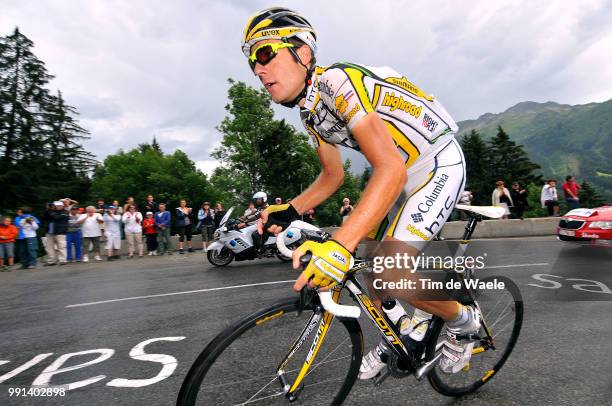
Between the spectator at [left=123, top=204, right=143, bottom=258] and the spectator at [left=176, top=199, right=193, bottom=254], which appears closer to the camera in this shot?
the spectator at [left=123, top=204, right=143, bottom=258]

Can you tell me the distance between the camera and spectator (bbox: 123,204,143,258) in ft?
40.1

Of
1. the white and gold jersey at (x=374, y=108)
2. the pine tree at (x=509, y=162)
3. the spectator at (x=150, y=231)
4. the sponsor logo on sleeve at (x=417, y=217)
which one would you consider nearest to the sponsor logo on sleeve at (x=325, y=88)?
the white and gold jersey at (x=374, y=108)

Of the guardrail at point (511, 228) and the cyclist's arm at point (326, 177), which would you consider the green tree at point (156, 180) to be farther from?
the cyclist's arm at point (326, 177)

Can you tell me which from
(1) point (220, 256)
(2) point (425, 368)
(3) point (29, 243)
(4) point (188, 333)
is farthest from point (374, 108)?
(3) point (29, 243)

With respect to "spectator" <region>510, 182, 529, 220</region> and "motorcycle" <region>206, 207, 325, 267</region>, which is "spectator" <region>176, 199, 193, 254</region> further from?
"spectator" <region>510, 182, 529, 220</region>

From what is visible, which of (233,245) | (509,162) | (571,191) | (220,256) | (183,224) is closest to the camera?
(233,245)

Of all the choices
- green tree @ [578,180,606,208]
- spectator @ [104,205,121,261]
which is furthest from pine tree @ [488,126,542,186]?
spectator @ [104,205,121,261]

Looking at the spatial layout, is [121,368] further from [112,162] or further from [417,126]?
[112,162]

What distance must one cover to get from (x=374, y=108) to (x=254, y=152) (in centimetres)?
3752

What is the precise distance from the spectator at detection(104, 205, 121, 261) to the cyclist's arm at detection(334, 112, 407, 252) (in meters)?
11.9

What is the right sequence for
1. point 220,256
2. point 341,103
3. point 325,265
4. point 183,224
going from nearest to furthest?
point 325,265 → point 341,103 → point 220,256 → point 183,224

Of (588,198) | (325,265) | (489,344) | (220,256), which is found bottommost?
(588,198)

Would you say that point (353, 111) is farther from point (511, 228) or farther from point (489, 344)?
point (511, 228)

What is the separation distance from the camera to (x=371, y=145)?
1.77 m
